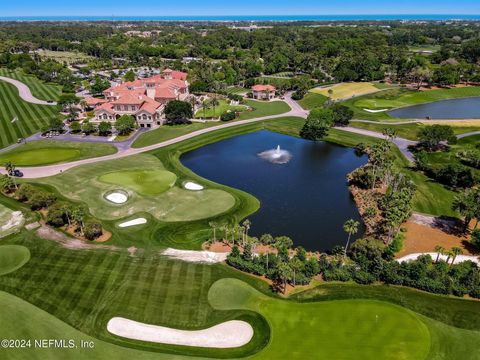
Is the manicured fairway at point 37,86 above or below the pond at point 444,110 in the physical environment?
above

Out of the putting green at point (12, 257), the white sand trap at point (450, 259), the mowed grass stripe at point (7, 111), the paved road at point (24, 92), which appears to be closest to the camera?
the putting green at point (12, 257)

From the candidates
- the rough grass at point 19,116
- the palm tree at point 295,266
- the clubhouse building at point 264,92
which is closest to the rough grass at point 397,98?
the clubhouse building at point 264,92

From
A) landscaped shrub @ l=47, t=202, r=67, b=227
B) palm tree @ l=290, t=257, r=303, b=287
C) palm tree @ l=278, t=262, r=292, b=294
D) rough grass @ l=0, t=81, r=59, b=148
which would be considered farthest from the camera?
rough grass @ l=0, t=81, r=59, b=148

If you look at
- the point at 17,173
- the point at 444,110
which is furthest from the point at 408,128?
the point at 17,173

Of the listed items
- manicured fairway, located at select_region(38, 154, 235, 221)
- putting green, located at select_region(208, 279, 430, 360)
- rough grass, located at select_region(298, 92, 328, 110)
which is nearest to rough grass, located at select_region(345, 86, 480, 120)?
rough grass, located at select_region(298, 92, 328, 110)

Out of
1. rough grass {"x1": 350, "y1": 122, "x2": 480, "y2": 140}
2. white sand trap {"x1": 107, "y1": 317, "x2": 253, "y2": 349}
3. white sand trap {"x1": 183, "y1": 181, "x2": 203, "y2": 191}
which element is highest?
rough grass {"x1": 350, "y1": 122, "x2": 480, "y2": 140}

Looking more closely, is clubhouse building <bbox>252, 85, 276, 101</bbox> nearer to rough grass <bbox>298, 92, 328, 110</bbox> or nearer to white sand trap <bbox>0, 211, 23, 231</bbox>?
rough grass <bbox>298, 92, 328, 110</bbox>

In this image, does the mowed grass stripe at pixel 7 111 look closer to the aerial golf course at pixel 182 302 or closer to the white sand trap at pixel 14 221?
the white sand trap at pixel 14 221

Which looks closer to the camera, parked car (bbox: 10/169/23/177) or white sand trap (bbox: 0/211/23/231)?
white sand trap (bbox: 0/211/23/231)
